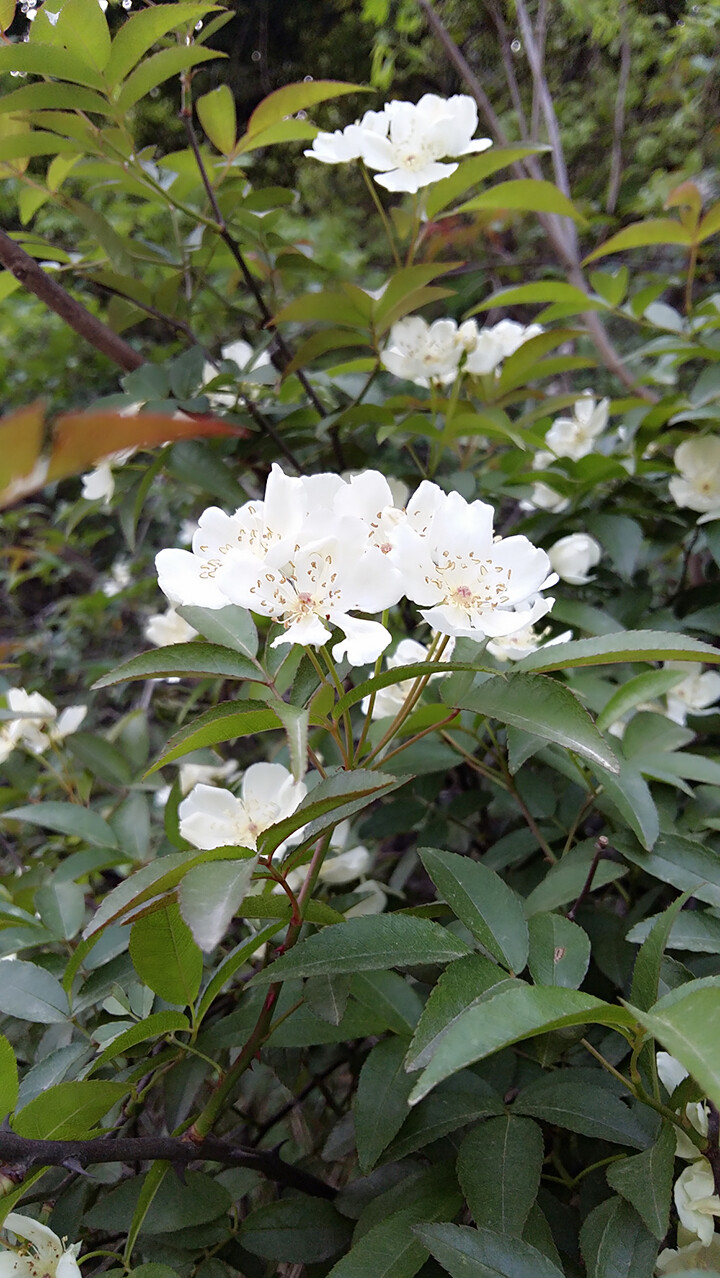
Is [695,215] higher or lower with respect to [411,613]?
higher

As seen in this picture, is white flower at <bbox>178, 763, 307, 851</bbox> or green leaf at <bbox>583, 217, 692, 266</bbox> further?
green leaf at <bbox>583, 217, 692, 266</bbox>

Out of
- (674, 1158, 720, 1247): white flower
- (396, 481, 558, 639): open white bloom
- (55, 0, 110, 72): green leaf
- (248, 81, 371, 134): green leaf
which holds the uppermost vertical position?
(55, 0, 110, 72): green leaf

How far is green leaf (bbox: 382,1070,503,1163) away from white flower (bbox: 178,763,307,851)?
0.24m

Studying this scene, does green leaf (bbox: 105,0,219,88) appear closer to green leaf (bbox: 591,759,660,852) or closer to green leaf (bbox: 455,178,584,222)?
green leaf (bbox: 455,178,584,222)

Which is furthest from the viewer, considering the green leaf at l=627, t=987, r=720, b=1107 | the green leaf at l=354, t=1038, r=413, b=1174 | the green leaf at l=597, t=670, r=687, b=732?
the green leaf at l=597, t=670, r=687, b=732

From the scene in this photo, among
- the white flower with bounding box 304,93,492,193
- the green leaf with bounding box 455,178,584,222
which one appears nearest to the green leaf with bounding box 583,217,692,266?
the green leaf with bounding box 455,178,584,222

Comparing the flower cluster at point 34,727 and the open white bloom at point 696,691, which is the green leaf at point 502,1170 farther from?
the flower cluster at point 34,727

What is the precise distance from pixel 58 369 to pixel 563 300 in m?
2.52

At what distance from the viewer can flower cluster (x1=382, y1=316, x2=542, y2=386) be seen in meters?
1.01

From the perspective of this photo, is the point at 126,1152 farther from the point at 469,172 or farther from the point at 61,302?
the point at 469,172

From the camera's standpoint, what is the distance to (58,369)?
3043mm

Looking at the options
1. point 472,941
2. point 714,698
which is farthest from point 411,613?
point 472,941

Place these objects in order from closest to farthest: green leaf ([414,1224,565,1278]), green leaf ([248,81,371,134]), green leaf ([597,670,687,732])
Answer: green leaf ([414,1224,565,1278]), green leaf ([597,670,687,732]), green leaf ([248,81,371,134])

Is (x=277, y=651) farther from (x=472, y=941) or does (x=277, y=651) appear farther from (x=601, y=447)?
(x=601, y=447)
